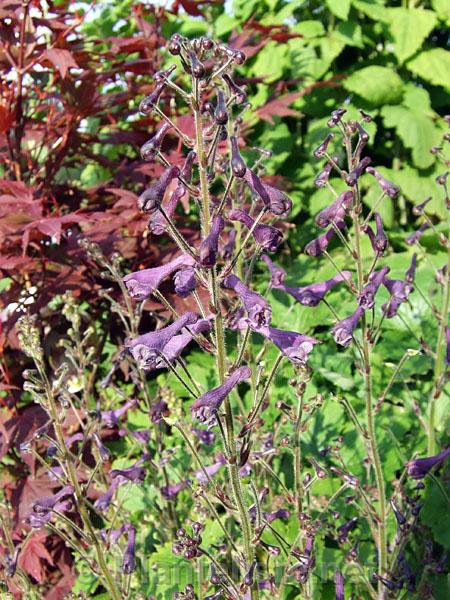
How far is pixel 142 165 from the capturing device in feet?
9.85

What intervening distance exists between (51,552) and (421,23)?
3.99 m

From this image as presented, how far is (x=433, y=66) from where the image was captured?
4.45 metres

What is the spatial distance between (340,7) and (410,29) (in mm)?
586

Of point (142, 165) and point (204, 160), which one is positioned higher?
point (204, 160)

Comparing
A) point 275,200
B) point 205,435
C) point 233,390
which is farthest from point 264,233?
point 205,435

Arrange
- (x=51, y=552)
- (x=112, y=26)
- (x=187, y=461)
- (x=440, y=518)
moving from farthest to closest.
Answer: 1. (x=112, y=26)
2. (x=187, y=461)
3. (x=51, y=552)
4. (x=440, y=518)

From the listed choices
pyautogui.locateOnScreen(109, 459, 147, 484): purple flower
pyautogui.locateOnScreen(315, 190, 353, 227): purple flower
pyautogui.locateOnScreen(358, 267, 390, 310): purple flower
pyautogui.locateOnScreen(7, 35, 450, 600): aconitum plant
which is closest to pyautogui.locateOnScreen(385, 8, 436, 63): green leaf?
pyautogui.locateOnScreen(7, 35, 450, 600): aconitum plant

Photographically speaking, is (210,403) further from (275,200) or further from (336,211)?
(336,211)

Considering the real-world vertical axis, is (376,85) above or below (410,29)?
below

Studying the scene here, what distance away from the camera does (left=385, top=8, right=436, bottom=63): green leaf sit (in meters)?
4.36

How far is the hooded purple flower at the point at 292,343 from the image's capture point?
3.76ft

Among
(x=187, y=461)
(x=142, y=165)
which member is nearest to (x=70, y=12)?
(x=142, y=165)

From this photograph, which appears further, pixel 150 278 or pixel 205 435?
pixel 205 435

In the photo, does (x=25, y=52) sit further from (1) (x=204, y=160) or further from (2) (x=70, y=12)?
(1) (x=204, y=160)
